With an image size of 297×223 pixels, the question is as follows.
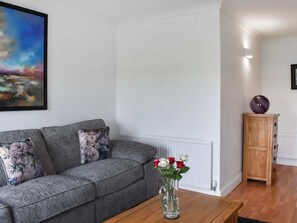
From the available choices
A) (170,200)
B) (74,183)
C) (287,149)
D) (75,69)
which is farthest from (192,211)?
(287,149)

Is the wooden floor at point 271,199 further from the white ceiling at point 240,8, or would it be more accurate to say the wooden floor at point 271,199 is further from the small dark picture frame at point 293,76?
the white ceiling at point 240,8

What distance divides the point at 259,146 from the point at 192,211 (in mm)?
2461

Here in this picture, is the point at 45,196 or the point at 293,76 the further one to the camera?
the point at 293,76

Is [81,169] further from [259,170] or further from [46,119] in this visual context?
[259,170]

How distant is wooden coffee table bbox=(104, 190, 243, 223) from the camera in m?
1.86

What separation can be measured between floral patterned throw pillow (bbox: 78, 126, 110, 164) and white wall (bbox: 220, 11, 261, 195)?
139cm

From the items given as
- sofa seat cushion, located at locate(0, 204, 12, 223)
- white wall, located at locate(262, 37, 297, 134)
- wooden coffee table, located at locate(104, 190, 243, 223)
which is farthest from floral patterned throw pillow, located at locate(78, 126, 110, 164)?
white wall, located at locate(262, 37, 297, 134)

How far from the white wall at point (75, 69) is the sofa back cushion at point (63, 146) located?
0.27 metres

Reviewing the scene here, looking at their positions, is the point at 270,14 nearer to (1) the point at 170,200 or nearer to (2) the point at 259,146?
(2) the point at 259,146

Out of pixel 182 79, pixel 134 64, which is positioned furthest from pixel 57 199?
pixel 134 64

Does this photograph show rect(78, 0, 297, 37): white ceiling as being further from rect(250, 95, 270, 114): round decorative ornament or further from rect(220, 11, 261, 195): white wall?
rect(250, 95, 270, 114): round decorative ornament

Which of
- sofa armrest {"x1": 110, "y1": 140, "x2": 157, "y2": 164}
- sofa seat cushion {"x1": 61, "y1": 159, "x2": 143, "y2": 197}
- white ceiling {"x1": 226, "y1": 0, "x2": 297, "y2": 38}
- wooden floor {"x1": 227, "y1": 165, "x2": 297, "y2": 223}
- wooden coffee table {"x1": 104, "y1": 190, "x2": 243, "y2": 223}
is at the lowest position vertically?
wooden floor {"x1": 227, "y1": 165, "x2": 297, "y2": 223}

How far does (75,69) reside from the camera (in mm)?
3600

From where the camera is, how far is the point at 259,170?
4.09 m
